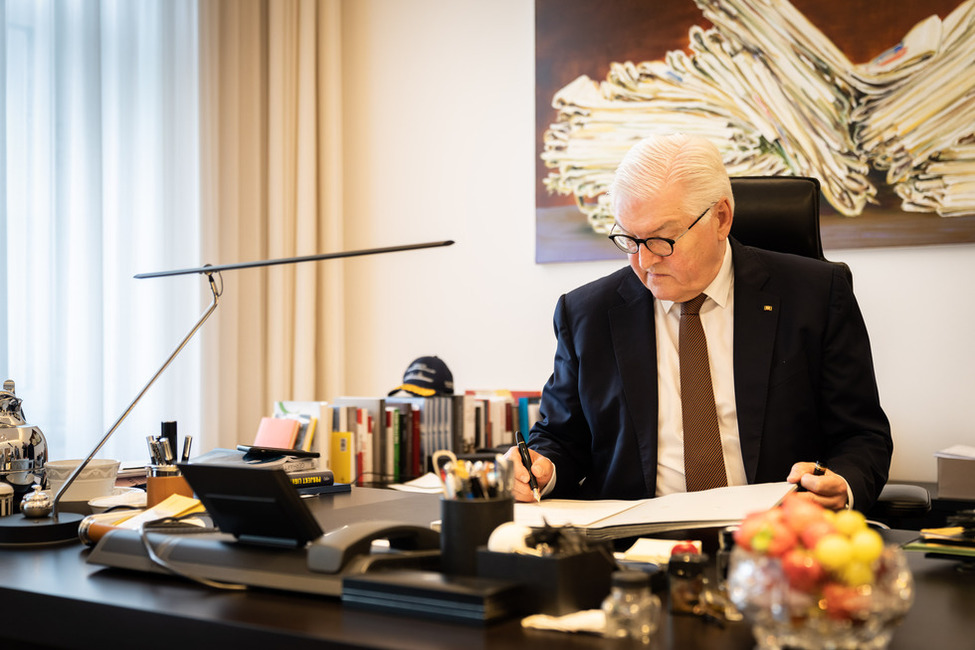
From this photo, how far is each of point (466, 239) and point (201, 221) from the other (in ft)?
3.21

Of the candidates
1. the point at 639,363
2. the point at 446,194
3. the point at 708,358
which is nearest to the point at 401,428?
the point at 446,194

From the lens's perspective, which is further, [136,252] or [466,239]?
[466,239]

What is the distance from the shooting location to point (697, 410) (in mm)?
1829

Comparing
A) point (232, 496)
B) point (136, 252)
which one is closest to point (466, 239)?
point (136, 252)

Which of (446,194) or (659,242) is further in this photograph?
(446,194)

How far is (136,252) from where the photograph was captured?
3100 mm

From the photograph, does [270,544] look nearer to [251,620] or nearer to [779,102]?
[251,620]

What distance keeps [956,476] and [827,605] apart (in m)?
1.94

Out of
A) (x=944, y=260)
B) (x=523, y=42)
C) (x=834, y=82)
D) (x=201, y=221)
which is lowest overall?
(x=944, y=260)

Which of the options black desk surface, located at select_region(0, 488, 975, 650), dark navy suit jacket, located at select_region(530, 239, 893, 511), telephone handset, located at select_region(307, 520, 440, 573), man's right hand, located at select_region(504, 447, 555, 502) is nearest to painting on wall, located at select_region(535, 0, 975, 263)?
dark navy suit jacket, located at select_region(530, 239, 893, 511)

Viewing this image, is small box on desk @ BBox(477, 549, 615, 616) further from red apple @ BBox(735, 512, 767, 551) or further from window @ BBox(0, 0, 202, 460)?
window @ BBox(0, 0, 202, 460)

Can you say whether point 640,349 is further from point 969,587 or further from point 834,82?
point 834,82

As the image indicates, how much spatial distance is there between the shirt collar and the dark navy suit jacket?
2 cm

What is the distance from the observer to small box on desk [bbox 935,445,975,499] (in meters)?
2.36
